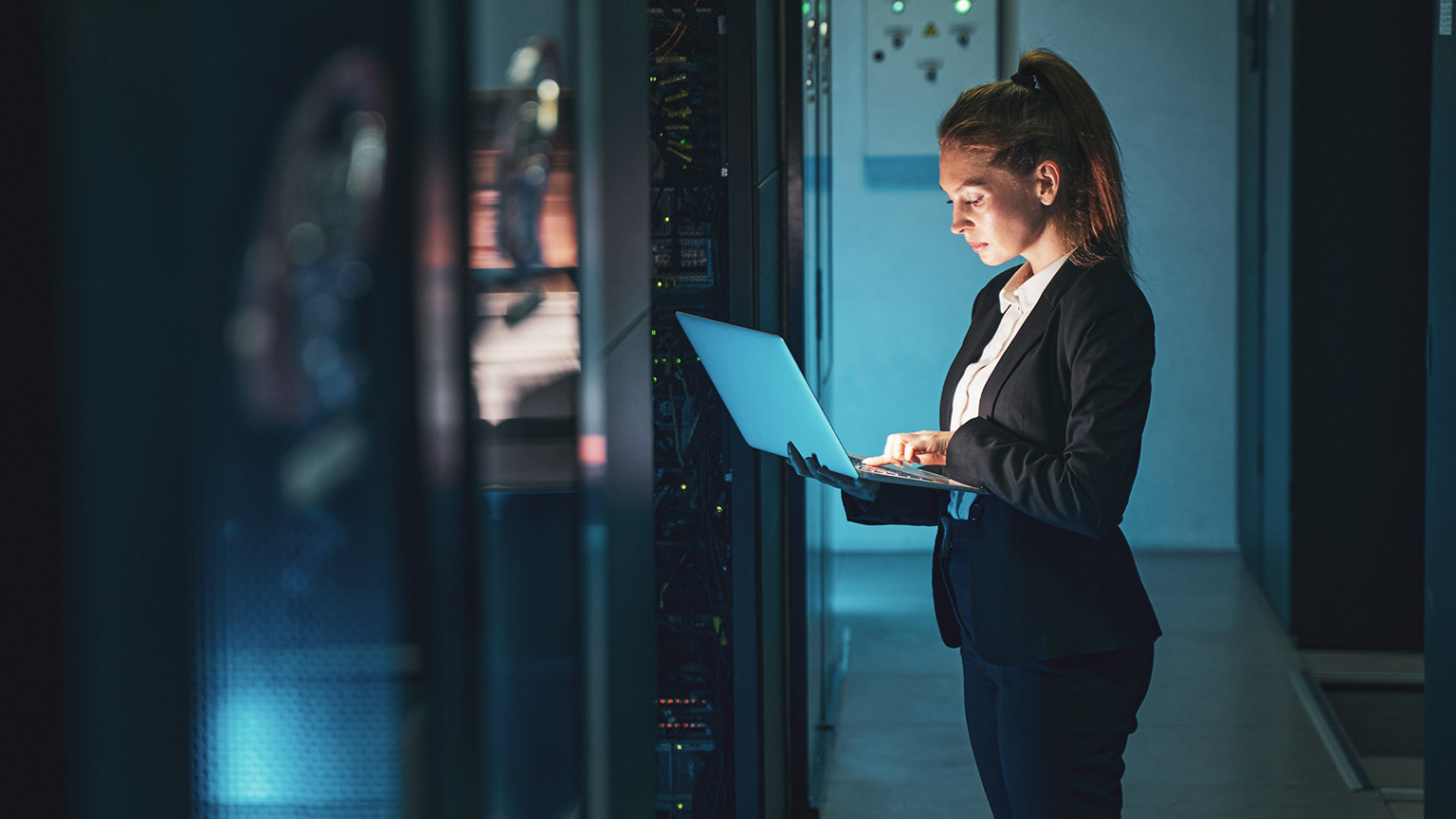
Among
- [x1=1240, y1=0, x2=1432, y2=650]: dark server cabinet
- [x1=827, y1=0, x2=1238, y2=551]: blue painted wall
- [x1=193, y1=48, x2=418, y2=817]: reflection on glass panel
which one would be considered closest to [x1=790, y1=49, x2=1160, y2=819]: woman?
[x1=193, y1=48, x2=418, y2=817]: reflection on glass panel

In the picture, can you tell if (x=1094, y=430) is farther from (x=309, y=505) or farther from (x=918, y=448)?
(x=309, y=505)

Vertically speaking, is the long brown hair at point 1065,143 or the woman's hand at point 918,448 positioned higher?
the long brown hair at point 1065,143

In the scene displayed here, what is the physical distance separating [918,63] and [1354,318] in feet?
7.24

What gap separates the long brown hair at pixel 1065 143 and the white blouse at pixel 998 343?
45 mm

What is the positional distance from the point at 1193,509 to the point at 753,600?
3.91m

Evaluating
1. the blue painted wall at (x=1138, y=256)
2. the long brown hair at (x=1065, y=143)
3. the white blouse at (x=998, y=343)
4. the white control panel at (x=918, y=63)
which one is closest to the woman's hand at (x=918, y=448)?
the white blouse at (x=998, y=343)

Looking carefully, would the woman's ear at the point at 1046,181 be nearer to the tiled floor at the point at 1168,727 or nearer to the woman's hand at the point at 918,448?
the woman's hand at the point at 918,448

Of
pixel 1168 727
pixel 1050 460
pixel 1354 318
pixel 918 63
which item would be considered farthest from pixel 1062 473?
pixel 918 63

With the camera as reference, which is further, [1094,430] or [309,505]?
[1094,430]

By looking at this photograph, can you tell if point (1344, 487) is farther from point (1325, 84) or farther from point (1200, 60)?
point (1200, 60)

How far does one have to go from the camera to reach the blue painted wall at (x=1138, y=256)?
17.9ft

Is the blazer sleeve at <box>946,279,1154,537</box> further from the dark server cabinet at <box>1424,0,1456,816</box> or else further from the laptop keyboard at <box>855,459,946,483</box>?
the dark server cabinet at <box>1424,0,1456,816</box>

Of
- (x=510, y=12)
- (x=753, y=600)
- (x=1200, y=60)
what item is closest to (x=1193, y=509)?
(x=1200, y=60)

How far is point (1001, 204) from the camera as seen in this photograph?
5.23 ft
